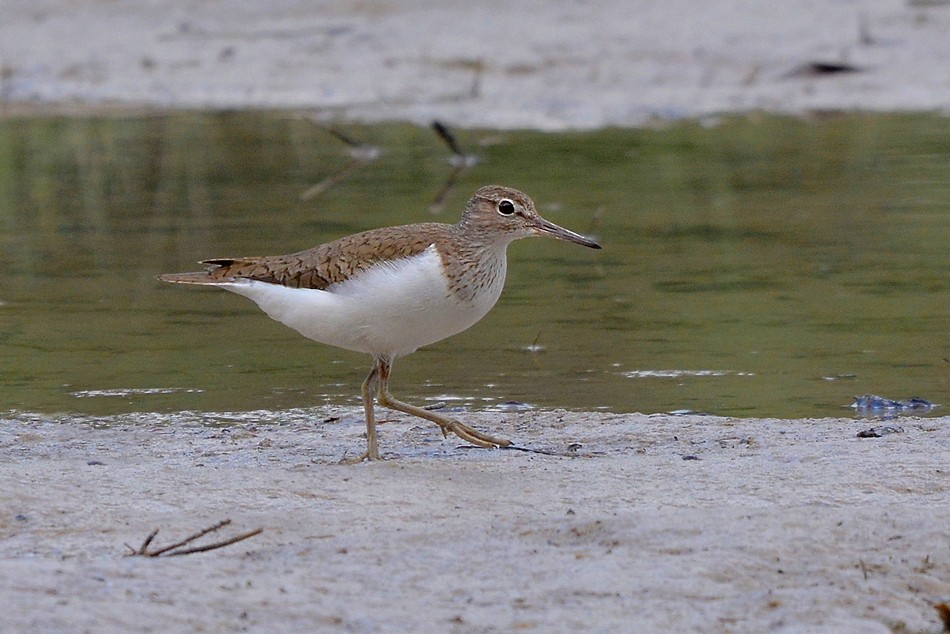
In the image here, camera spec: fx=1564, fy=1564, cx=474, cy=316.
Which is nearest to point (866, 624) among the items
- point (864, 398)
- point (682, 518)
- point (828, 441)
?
point (682, 518)

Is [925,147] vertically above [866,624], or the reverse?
[925,147]

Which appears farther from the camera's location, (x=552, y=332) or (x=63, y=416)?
(x=552, y=332)

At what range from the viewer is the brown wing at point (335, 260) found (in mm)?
6266

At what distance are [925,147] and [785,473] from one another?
945 centimetres

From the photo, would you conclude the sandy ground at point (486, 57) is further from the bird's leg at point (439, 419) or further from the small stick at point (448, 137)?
the bird's leg at point (439, 419)

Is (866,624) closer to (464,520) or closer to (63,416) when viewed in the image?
(464,520)

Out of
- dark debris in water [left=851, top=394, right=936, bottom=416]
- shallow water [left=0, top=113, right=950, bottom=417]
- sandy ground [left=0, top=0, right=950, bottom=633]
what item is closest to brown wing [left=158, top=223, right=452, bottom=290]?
sandy ground [left=0, top=0, right=950, bottom=633]

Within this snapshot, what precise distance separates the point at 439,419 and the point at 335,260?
2.55 ft

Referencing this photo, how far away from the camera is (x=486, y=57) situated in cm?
1848

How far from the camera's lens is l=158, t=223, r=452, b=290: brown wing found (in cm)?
627

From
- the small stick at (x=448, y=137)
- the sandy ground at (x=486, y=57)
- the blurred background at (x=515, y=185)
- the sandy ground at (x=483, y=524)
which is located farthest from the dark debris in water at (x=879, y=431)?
the sandy ground at (x=486, y=57)

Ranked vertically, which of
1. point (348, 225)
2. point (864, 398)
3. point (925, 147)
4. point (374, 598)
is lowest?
point (374, 598)

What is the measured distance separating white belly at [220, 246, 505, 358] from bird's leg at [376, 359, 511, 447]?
0.43 ft

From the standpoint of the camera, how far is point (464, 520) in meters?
5.08
